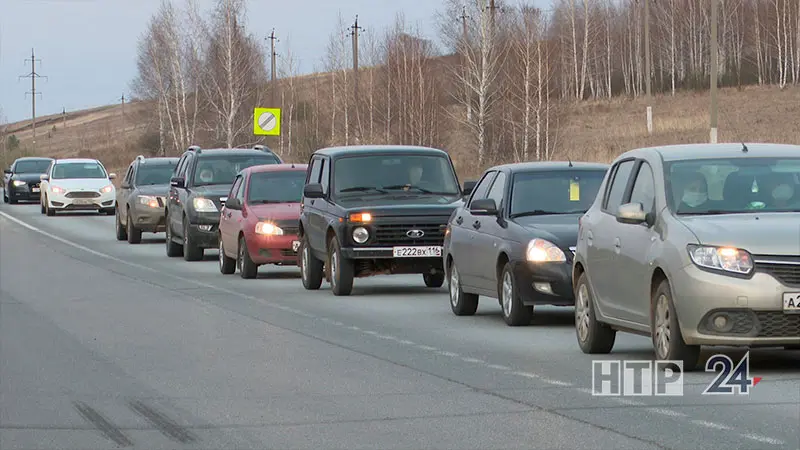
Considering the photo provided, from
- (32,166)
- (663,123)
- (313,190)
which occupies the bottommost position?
(313,190)

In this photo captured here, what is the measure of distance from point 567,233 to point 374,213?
4.72m

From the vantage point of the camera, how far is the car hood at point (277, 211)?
22.9 meters

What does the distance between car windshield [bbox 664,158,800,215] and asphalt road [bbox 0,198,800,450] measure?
3.71ft

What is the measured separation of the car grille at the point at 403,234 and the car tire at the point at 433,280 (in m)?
2.00

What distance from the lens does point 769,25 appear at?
123 m

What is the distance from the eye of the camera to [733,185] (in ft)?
37.4

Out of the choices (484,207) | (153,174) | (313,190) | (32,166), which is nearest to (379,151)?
(313,190)

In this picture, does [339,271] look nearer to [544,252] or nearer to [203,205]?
[544,252]

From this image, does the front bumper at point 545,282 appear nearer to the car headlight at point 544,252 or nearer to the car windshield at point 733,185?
the car headlight at point 544,252

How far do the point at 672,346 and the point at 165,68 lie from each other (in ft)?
335

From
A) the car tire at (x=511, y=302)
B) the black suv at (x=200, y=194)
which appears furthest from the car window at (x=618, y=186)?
the black suv at (x=200, y=194)

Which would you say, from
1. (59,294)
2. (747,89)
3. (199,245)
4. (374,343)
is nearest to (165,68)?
(747,89)

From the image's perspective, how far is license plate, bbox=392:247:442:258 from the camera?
62.9 ft

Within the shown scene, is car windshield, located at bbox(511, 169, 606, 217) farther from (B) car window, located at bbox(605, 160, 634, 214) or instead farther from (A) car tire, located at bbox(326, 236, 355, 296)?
(A) car tire, located at bbox(326, 236, 355, 296)
